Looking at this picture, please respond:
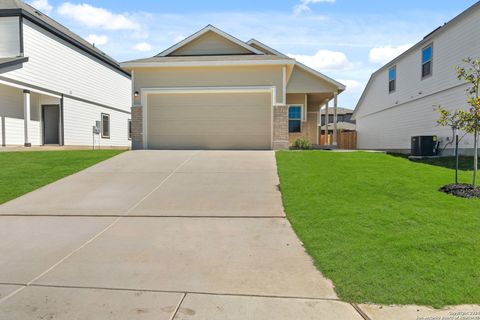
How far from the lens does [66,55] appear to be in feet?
60.2

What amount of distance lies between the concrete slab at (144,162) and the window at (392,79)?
1462 centimetres

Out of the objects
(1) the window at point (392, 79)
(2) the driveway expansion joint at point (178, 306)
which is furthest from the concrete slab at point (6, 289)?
(1) the window at point (392, 79)

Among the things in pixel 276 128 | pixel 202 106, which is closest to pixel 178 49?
pixel 202 106

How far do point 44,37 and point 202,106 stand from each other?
9143 millimetres

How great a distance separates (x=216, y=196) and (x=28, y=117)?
1252 centimetres

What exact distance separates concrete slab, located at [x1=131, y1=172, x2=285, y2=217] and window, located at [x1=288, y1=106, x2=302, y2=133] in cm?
1014

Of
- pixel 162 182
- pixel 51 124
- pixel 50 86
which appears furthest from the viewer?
pixel 51 124

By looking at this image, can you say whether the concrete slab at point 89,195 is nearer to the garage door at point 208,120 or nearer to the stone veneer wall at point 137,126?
the stone veneer wall at point 137,126

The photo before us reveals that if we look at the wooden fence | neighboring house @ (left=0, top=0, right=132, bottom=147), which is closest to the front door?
neighboring house @ (left=0, top=0, right=132, bottom=147)

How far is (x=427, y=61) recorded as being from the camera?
653 inches

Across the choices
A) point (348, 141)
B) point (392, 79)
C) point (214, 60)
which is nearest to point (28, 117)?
point (214, 60)

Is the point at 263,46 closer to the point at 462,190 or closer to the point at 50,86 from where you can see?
the point at 50,86

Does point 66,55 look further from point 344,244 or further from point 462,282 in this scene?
point 462,282

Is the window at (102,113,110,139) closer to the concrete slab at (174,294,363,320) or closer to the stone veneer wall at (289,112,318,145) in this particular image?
the stone veneer wall at (289,112,318,145)
